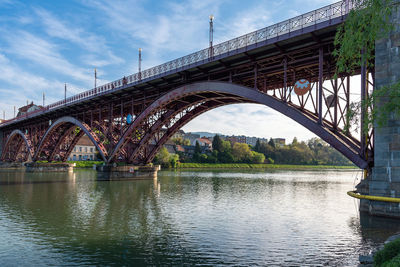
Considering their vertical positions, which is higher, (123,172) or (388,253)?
(388,253)

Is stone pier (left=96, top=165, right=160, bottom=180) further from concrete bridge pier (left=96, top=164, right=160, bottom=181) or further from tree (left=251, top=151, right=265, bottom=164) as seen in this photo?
tree (left=251, top=151, right=265, bottom=164)

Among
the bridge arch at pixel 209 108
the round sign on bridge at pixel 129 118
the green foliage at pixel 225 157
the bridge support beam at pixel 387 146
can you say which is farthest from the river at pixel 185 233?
the green foliage at pixel 225 157

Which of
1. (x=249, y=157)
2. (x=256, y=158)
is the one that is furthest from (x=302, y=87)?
(x=256, y=158)

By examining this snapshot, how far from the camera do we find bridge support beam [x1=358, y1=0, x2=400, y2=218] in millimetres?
16156

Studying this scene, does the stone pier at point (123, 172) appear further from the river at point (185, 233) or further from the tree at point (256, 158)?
the tree at point (256, 158)

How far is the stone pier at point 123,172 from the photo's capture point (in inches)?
1762

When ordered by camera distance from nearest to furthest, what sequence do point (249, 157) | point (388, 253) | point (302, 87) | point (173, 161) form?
point (388, 253)
point (302, 87)
point (173, 161)
point (249, 157)

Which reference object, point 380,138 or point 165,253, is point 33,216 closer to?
point 165,253

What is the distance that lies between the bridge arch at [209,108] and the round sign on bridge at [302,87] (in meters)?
1.20

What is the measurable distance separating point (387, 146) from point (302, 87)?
8.43 m

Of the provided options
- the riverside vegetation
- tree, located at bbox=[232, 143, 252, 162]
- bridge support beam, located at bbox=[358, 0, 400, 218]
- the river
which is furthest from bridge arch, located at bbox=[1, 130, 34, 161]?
bridge support beam, located at bbox=[358, 0, 400, 218]

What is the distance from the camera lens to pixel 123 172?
45375 millimetres

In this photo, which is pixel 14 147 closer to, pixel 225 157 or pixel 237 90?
pixel 225 157

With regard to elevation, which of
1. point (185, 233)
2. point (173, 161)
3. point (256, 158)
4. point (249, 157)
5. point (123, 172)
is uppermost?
point (249, 157)
